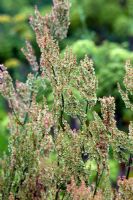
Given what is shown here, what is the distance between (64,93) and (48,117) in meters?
0.23

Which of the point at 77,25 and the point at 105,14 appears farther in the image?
the point at 77,25

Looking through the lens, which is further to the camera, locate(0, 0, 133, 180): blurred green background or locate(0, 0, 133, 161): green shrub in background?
locate(0, 0, 133, 161): green shrub in background

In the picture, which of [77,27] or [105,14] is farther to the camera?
[77,27]

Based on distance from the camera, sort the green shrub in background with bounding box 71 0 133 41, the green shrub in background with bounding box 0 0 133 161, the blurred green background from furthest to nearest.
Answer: the green shrub in background with bounding box 71 0 133 41, the green shrub in background with bounding box 0 0 133 161, the blurred green background

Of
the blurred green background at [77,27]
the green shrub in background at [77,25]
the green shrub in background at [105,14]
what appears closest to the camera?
the blurred green background at [77,27]

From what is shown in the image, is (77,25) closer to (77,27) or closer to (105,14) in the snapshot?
(77,27)

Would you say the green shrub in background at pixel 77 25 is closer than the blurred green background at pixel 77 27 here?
No

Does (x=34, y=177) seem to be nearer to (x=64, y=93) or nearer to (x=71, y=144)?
(x=71, y=144)

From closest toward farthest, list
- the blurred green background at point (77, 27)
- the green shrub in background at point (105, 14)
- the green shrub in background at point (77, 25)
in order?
the blurred green background at point (77, 27) → the green shrub in background at point (77, 25) → the green shrub in background at point (105, 14)

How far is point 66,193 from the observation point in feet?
14.0

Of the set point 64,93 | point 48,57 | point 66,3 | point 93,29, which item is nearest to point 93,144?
point 64,93

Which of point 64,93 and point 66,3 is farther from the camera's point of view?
point 66,3

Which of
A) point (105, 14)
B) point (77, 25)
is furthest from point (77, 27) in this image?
point (105, 14)

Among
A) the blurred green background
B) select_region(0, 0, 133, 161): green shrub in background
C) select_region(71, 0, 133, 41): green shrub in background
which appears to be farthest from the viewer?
select_region(71, 0, 133, 41): green shrub in background
